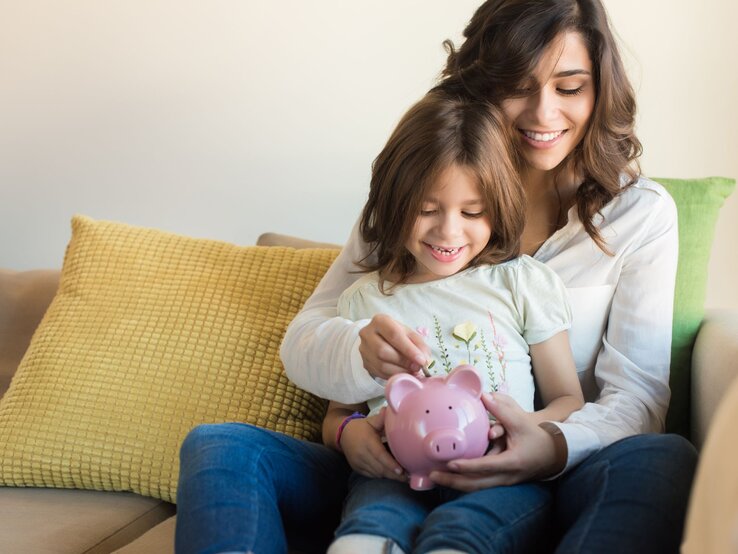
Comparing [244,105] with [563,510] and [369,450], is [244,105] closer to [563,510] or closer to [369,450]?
[369,450]

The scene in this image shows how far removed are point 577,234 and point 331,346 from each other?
17.1 inches

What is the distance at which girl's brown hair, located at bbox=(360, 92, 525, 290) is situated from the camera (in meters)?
1.41

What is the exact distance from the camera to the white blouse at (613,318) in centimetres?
143

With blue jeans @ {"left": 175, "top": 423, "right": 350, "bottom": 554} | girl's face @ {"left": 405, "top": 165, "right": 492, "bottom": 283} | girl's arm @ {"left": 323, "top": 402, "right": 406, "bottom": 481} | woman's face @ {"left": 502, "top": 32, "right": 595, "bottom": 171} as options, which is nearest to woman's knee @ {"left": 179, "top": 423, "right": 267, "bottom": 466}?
blue jeans @ {"left": 175, "top": 423, "right": 350, "bottom": 554}

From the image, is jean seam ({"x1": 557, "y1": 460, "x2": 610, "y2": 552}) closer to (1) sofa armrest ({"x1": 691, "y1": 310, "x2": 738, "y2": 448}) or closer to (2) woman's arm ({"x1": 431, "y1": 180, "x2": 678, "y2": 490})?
(2) woman's arm ({"x1": 431, "y1": 180, "x2": 678, "y2": 490})

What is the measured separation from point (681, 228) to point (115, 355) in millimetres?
989

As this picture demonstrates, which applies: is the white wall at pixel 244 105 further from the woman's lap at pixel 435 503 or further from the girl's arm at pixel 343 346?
the woman's lap at pixel 435 503

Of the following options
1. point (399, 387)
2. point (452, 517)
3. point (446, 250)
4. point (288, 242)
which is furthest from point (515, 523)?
point (288, 242)

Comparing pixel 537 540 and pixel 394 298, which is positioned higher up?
pixel 394 298

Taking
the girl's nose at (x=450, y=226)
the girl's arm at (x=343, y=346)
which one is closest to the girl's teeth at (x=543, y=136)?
the girl's nose at (x=450, y=226)

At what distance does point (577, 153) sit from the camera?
5.12ft

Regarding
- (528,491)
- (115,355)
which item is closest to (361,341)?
(528,491)

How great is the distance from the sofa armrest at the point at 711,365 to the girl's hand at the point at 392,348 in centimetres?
49

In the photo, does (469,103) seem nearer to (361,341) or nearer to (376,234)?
(376,234)
